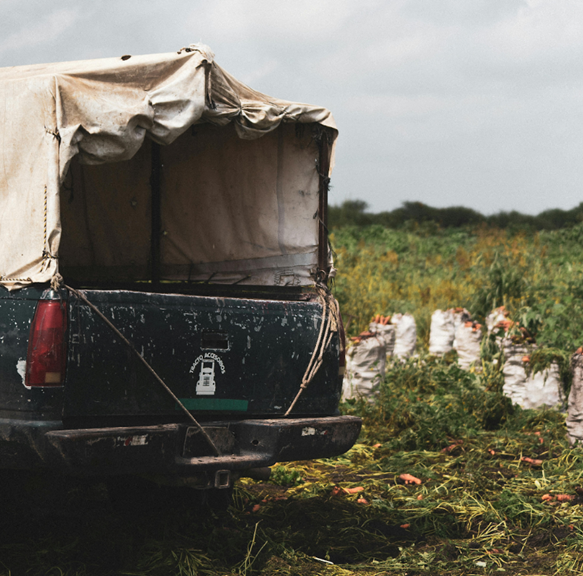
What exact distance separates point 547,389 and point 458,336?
163cm

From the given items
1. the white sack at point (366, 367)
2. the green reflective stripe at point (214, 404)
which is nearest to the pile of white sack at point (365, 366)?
the white sack at point (366, 367)

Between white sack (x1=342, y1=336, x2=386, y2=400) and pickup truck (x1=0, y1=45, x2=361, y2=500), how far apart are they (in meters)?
2.61

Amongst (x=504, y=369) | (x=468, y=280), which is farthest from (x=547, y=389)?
(x=468, y=280)

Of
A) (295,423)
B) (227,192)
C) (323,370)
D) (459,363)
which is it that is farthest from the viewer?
(459,363)

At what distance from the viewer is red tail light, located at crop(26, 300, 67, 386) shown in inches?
127

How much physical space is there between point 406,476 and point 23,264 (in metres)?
3.54

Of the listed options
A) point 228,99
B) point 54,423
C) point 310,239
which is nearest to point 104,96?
point 228,99

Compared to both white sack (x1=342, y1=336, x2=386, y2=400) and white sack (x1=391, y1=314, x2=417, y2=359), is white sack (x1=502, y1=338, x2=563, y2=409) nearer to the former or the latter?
white sack (x1=342, y1=336, x2=386, y2=400)

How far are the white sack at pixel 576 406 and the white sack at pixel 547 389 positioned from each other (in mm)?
972

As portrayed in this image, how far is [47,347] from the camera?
10.6ft

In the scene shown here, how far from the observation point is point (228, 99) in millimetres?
4109

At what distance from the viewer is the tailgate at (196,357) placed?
3.39 m

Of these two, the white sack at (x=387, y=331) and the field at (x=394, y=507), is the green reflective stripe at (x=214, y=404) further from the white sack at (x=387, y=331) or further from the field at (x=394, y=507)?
the white sack at (x=387, y=331)

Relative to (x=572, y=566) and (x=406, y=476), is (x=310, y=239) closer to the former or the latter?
(x=406, y=476)
